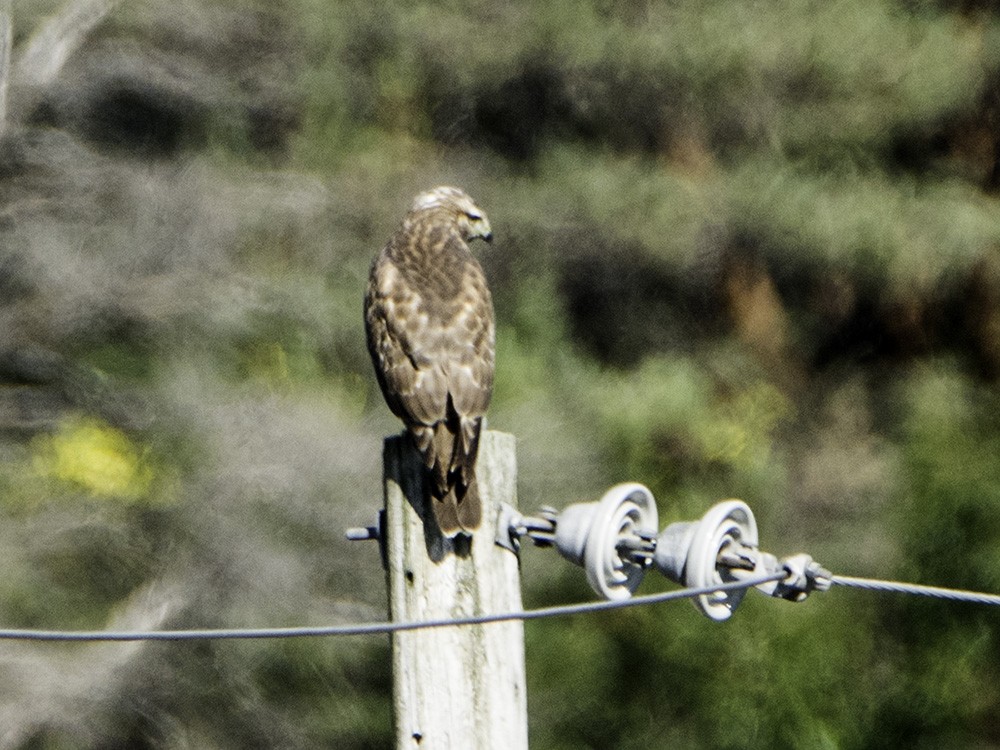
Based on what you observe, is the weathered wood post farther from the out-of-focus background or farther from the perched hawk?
the out-of-focus background

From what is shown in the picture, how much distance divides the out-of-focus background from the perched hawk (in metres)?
4.01

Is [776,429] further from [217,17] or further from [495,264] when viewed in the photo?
[217,17]

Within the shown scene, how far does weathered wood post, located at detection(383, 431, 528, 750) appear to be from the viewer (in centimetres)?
298

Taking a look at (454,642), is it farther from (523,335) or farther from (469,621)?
(523,335)

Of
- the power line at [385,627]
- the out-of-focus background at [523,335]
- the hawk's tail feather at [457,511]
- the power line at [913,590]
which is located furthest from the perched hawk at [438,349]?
the out-of-focus background at [523,335]

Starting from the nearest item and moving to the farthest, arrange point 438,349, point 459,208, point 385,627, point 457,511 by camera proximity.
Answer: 1. point 385,627
2. point 457,511
3. point 438,349
4. point 459,208

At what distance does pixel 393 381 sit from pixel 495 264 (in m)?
6.80

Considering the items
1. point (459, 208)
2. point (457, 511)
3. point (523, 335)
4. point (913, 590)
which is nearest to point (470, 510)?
point (457, 511)

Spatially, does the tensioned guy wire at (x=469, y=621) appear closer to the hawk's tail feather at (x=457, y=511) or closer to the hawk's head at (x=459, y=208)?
the hawk's tail feather at (x=457, y=511)

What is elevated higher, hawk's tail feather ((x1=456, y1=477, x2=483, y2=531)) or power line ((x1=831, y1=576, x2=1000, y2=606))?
hawk's tail feather ((x1=456, y1=477, x2=483, y2=531))

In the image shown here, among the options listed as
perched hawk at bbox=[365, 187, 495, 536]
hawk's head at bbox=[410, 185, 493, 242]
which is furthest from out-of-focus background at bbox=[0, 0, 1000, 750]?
perched hawk at bbox=[365, 187, 495, 536]

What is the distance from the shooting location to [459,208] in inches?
213

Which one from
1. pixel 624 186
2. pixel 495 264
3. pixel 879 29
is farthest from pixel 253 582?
pixel 879 29

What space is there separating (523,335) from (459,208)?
16.5 ft
